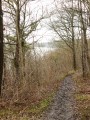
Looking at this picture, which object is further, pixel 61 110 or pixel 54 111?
pixel 61 110

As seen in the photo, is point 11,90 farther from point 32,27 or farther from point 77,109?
point 32,27

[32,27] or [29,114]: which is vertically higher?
[32,27]

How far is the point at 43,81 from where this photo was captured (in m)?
19.9

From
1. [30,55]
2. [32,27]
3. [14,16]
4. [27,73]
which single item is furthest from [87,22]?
[27,73]

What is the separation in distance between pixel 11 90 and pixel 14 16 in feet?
30.3

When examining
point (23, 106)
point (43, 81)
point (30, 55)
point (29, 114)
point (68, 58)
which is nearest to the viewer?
point (29, 114)

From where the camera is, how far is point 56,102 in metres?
13.2

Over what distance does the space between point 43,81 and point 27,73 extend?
383 centimetres

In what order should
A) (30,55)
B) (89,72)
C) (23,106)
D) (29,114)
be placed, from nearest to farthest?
(29,114) < (23,106) < (30,55) < (89,72)

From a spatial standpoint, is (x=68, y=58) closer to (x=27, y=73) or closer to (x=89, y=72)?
(x=89, y=72)

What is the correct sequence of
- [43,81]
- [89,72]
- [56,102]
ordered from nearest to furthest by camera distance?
1. [56,102]
2. [43,81]
3. [89,72]

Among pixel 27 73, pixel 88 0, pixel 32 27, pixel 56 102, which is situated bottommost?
pixel 56 102

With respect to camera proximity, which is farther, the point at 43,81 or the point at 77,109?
the point at 43,81

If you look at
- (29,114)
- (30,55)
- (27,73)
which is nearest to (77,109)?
(29,114)
